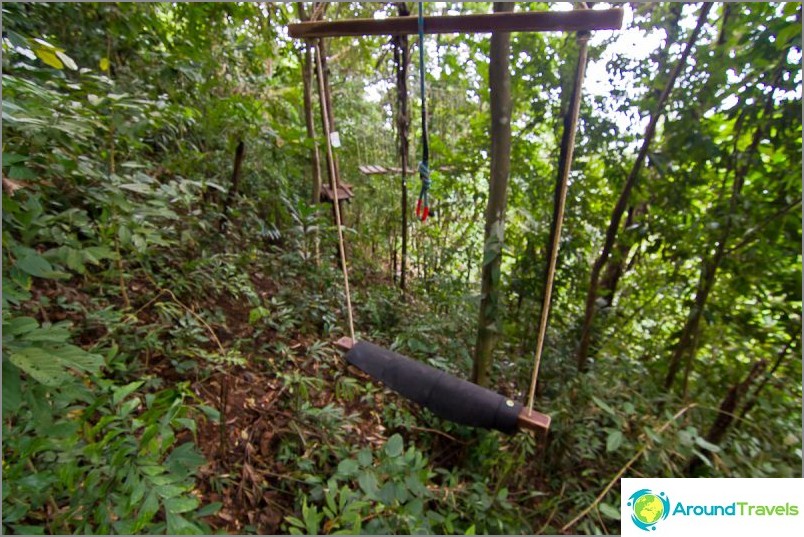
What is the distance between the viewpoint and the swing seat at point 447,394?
1.10 m

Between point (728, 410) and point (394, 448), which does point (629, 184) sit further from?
point (394, 448)

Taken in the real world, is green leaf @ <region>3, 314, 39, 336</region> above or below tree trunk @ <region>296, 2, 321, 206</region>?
below

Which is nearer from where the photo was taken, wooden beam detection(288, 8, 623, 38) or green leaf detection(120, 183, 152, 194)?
wooden beam detection(288, 8, 623, 38)

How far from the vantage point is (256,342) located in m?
2.01

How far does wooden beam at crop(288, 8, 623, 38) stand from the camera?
35.1 inches

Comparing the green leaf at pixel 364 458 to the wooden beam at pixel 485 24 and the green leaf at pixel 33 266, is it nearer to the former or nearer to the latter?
the green leaf at pixel 33 266

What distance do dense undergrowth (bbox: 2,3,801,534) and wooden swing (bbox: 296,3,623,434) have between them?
0.22m

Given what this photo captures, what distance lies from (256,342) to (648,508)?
1.74 meters

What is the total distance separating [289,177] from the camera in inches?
136

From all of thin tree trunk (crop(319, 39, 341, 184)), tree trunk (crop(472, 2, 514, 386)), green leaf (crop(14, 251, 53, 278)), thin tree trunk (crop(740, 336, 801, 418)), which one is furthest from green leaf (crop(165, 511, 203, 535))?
thin tree trunk (crop(740, 336, 801, 418))

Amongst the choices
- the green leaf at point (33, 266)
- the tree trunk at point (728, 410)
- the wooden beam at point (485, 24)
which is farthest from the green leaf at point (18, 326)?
the tree trunk at point (728, 410)

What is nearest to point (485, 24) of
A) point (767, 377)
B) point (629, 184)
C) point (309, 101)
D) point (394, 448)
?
point (629, 184)

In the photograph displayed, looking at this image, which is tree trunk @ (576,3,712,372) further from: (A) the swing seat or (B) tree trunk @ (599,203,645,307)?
(A) the swing seat

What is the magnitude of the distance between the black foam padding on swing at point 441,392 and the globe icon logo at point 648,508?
35 centimetres
